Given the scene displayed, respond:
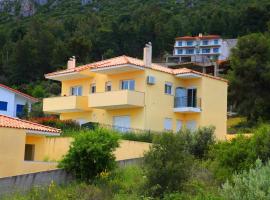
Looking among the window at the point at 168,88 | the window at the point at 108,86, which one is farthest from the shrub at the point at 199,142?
the window at the point at 108,86

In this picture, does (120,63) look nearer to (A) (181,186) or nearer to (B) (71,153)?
(B) (71,153)

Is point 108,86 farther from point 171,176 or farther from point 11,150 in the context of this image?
point 171,176

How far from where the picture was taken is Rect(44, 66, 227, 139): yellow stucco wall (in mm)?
43119

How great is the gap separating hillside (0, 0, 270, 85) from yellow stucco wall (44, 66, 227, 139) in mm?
42361

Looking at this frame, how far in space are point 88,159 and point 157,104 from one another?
1767cm

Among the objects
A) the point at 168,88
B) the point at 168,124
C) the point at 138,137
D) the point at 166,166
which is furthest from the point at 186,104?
the point at 166,166

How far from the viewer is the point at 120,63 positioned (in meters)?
42.9

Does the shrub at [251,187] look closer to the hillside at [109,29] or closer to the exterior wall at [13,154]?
the exterior wall at [13,154]

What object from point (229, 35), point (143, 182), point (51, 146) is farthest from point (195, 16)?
point (143, 182)

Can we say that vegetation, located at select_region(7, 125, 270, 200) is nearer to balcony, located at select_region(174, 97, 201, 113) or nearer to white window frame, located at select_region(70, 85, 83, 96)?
balcony, located at select_region(174, 97, 201, 113)

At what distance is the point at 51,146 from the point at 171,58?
3433 inches

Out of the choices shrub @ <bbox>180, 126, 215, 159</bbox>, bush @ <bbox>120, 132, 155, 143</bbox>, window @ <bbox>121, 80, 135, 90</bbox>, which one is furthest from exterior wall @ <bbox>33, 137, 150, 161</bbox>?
window @ <bbox>121, 80, 135, 90</bbox>

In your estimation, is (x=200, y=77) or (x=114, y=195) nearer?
(x=114, y=195)

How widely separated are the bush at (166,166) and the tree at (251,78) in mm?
34210
